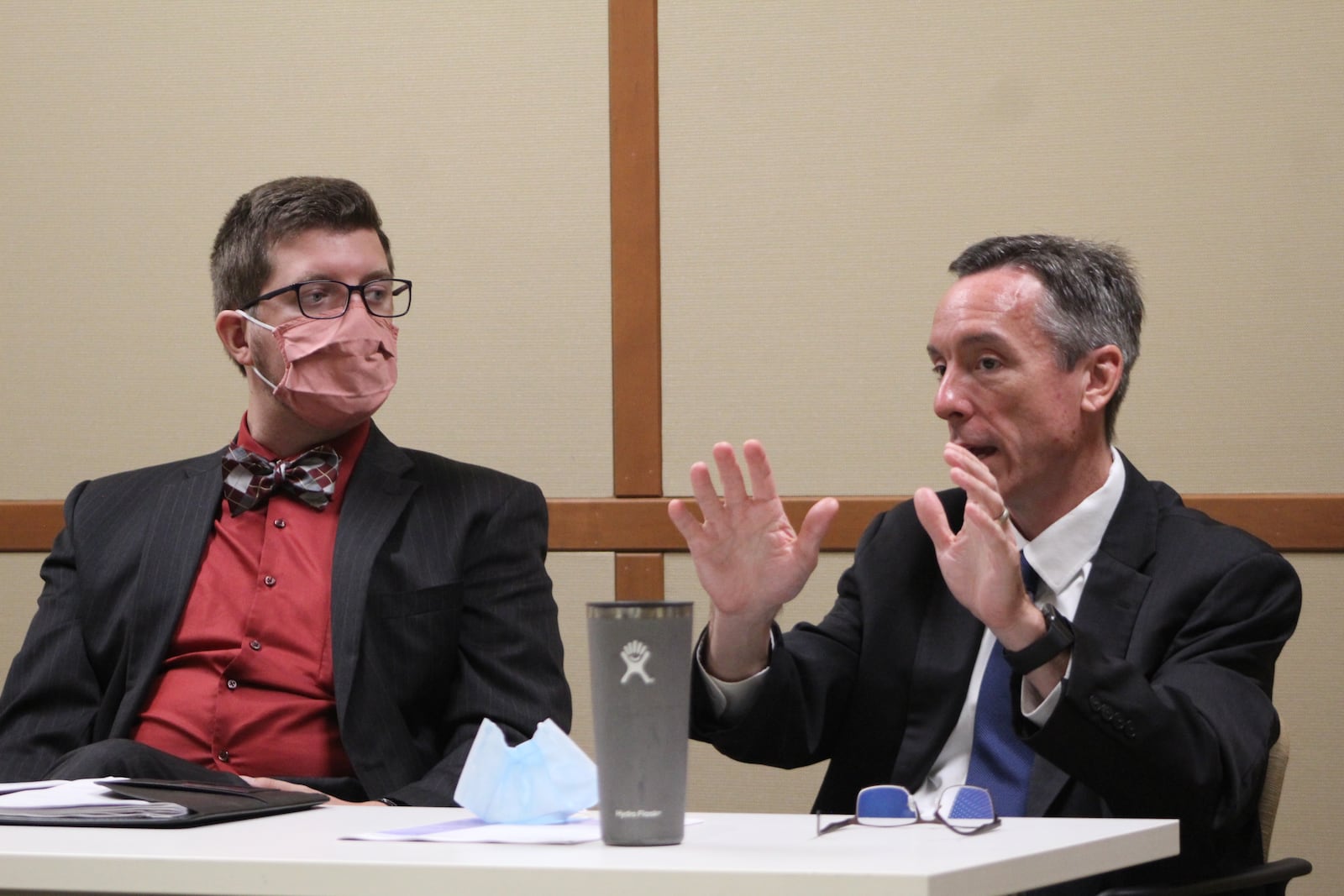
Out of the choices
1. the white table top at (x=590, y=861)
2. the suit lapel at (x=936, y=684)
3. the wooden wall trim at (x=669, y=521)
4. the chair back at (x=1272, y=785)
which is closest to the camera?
the white table top at (x=590, y=861)

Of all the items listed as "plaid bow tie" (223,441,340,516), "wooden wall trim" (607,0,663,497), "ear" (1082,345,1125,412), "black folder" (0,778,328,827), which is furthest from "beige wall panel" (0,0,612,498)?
"black folder" (0,778,328,827)

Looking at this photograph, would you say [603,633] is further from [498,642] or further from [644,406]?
[644,406]

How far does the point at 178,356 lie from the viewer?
3557 millimetres

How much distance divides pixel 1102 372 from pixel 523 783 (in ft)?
4.11

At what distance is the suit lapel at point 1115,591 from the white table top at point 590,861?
0.60 m

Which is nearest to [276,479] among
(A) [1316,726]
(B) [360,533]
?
(B) [360,533]

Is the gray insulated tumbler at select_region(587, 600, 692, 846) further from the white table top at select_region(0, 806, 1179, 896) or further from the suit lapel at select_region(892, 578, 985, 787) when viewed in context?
the suit lapel at select_region(892, 578, 985, 787)

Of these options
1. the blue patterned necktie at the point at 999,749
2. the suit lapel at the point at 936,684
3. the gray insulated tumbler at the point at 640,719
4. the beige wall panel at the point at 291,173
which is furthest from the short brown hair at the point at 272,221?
the gray insulated tumbler at the point at 640,719

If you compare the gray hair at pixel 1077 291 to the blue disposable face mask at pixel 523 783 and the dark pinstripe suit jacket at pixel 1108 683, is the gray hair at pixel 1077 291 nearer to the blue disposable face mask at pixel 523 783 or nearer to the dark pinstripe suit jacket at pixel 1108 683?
the dark pinstripe suit jacket at pixel 1108 683

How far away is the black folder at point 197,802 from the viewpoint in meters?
1.35

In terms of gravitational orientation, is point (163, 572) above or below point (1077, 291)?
below

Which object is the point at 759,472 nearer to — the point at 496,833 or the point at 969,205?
the point at 496,833

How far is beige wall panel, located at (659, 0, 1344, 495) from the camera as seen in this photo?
3049 mm

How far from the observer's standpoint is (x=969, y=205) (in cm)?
319
